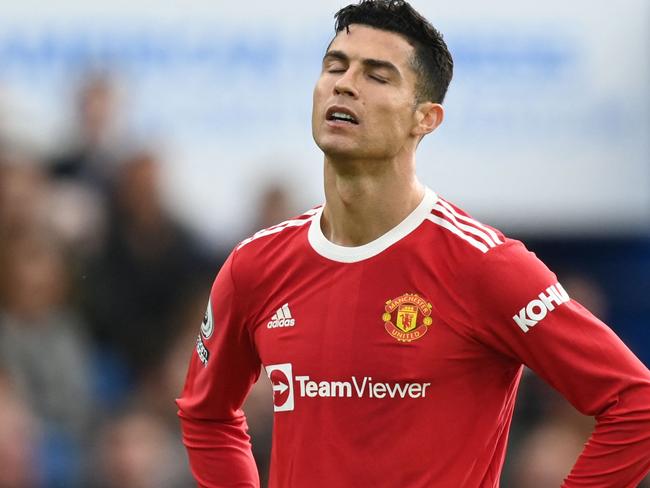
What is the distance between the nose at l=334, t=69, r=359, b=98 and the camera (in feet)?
14.2

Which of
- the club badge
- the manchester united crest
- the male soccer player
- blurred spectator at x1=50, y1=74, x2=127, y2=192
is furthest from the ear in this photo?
blurred spectator at x1=50, y1=74, x2=127, y2=192

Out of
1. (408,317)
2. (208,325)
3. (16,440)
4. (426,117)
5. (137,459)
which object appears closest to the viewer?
(408,317)

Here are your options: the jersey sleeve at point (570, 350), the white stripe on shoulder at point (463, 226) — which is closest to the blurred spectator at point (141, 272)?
the white stripe on shoulder at point (463, 226)

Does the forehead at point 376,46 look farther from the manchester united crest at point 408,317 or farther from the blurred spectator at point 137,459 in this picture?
the blurred spectator at point 137,459

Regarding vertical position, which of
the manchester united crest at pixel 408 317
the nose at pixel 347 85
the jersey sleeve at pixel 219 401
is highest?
the nose at pixel 347 85

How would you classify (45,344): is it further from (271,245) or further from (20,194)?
(271,245)

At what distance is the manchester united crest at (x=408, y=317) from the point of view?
13.9 feet

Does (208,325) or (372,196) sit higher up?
(372,196)

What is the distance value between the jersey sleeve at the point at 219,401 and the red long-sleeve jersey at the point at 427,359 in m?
0.20

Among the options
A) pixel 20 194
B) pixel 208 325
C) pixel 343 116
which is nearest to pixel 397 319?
pixel 343 116

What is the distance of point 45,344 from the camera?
24.3ft

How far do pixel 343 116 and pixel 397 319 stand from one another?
1.99 ft

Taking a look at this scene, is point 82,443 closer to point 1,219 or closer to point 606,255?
point 1,219

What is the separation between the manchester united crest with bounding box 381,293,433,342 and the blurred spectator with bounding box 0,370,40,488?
322 cm
